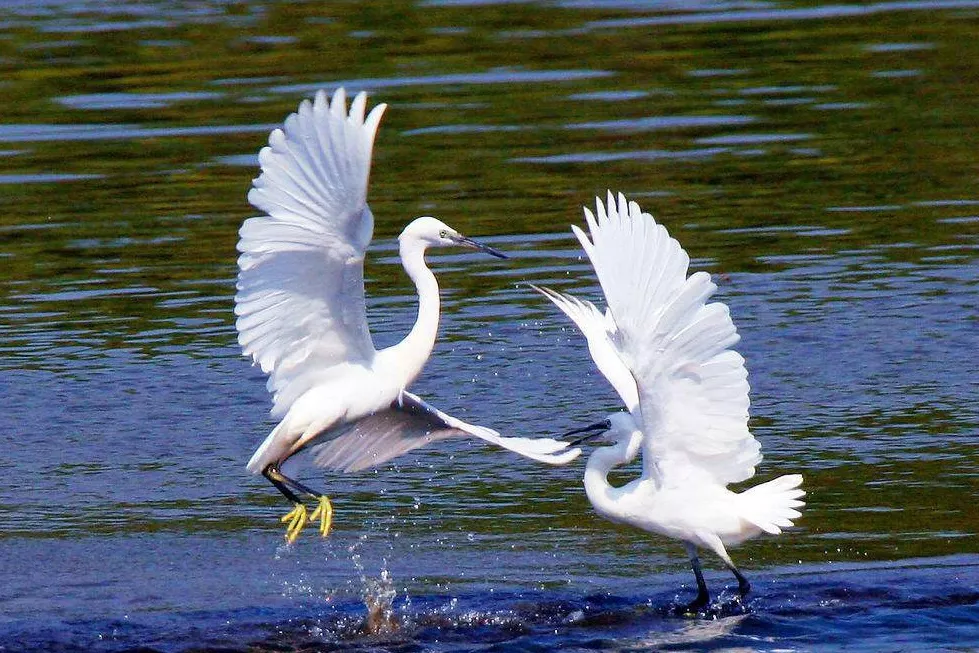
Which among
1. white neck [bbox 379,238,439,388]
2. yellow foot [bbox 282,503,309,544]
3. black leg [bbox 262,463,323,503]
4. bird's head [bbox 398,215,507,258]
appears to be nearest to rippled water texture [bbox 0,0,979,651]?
yellow foot [bbox 282,503,309,544]

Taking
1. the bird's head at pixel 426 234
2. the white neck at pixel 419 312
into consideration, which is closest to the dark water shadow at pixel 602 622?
the white neck at pixel 419 312

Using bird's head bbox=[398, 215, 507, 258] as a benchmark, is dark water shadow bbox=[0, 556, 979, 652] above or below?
below

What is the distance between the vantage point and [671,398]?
7844 mm

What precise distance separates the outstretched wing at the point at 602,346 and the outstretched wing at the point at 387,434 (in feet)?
1.57

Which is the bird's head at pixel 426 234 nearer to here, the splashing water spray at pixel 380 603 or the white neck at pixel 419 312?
the white neck at pixel 419 312

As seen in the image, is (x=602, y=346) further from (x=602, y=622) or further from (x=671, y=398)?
(x=602, y=622)

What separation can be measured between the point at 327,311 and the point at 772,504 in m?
2.20

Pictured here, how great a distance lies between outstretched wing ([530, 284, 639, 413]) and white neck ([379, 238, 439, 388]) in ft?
1.66

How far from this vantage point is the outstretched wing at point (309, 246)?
24.5 feet

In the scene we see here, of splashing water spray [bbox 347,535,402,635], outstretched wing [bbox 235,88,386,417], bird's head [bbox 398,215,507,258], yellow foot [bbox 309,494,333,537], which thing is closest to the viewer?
outstretched wing [bbox 235,88,386,417]

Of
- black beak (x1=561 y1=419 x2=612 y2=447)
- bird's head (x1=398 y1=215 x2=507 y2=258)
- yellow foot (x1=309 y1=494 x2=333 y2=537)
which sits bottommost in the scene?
yellow foot (x1=309 y1=494 x2=333 y2=537)

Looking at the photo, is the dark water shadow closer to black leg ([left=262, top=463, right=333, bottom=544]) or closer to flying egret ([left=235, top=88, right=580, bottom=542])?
black leg ([left=262, top=463, right=333, bottom=544])

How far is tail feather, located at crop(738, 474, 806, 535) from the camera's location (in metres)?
8.08

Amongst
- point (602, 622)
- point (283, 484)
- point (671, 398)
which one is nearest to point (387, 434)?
point (283, 484)
